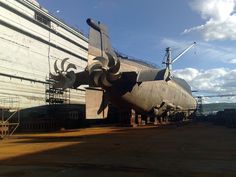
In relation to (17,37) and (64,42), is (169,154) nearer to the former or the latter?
(17,37)

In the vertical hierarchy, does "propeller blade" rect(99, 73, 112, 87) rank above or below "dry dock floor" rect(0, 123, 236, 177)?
above

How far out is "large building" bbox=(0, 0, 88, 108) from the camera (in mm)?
35344

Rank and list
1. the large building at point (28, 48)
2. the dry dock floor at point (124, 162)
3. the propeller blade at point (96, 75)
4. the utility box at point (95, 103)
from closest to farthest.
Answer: the dry dock floor at point (124, 162) → the propeller blade at point (96, 75) → the utility box at point (95, 103) → the large building at point (28, 48)

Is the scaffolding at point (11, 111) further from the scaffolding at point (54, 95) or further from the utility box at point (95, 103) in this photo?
the utility box at point (95, 103)

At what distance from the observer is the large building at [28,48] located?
35.3 metres

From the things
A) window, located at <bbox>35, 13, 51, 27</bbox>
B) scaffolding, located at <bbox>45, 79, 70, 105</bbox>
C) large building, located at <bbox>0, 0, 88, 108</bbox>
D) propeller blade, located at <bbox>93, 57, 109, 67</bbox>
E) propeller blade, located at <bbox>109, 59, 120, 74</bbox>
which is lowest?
scaffolding, located at <bbox>45, 79, 70, 105</bbox>

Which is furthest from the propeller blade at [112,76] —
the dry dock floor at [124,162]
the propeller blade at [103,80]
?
the dry dock floor at [124,162]

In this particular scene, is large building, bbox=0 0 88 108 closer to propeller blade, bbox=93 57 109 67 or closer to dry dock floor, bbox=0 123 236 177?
propeller blade, bbox=93 57 109 67

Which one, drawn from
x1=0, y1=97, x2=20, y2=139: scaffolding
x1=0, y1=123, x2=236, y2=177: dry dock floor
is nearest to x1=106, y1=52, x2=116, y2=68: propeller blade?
x1=0, y1=123, x2=236, y2=177: dry dock floor

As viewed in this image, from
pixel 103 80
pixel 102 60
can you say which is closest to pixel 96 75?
pixel 103 80

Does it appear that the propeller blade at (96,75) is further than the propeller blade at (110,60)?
Yes

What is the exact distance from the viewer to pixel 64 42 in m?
48.4

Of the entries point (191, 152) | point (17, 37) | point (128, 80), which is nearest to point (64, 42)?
point (17, 37)

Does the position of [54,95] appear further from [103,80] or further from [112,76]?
[112,76]
